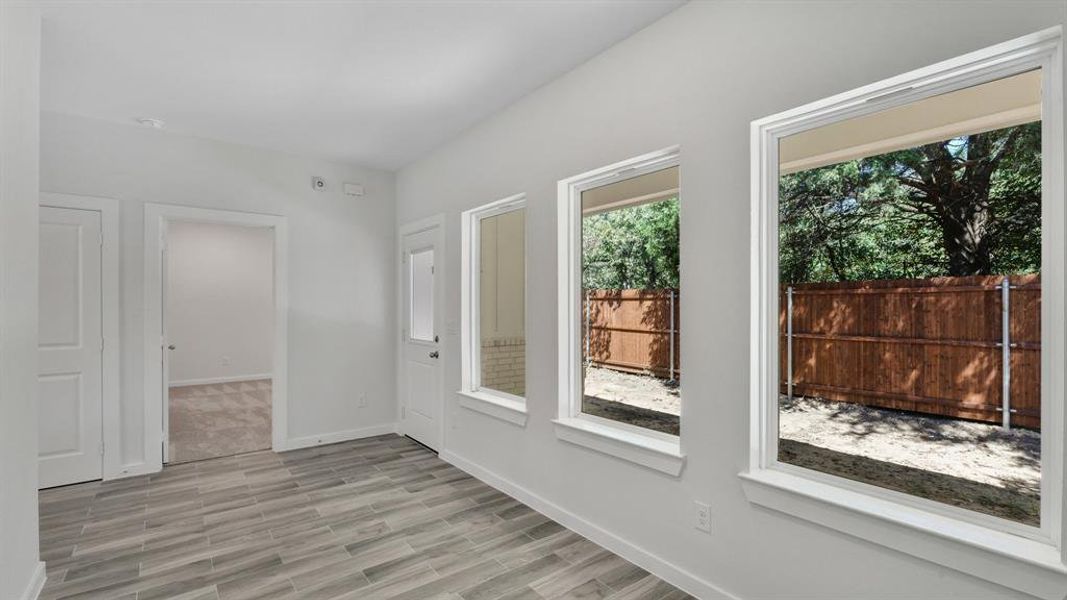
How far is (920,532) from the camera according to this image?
160 cm

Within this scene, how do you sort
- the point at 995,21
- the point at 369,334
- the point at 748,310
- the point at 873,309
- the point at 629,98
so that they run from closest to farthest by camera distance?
1. the point at 995,21
2. the point at 873,309
3. the point at 748,310
4. the point at 629,98
5. the point at 369,334

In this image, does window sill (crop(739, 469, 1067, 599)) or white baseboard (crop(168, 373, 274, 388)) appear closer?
window sill (crop(739, 469, 1067, 599))

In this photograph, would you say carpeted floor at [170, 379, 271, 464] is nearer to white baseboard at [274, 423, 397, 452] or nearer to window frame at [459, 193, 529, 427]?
white baseboard at [274, 423, 397, 452]

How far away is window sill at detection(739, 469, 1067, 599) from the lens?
4.64 ft

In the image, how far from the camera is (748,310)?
2.09 metres

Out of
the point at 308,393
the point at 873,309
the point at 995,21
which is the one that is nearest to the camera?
the point at 995,21

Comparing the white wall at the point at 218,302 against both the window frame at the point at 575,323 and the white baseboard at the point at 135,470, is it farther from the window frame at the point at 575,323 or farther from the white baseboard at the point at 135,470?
the window frame at the point at 575,323

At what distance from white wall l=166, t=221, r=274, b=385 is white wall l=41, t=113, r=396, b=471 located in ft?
10.9

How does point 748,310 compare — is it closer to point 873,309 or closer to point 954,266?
point 873,309

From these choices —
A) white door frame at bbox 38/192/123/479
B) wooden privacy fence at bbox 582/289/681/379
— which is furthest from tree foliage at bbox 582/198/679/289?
white door frame at bbox 38/192/123/479

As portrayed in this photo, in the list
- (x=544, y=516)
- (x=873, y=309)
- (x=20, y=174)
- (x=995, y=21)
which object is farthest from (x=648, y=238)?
(x=20, y=174)

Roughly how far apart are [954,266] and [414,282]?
4.20m

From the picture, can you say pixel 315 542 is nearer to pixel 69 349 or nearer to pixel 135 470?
pixel 135 470

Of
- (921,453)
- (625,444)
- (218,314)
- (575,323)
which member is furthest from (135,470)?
(921,453)
